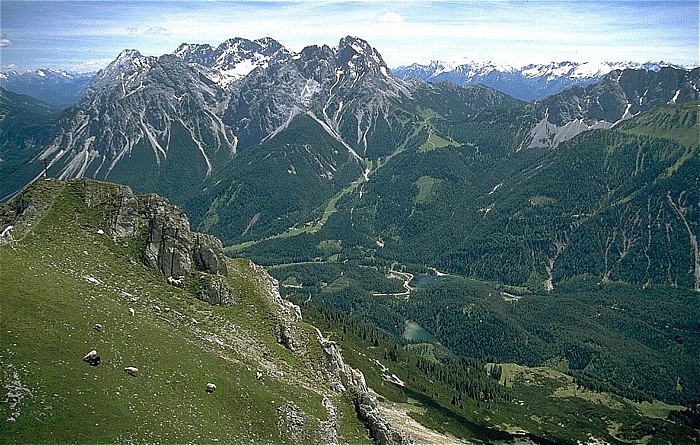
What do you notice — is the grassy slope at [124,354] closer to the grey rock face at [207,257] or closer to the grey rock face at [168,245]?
the grey rock face at [168,245]

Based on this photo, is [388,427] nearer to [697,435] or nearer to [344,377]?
[344,377]

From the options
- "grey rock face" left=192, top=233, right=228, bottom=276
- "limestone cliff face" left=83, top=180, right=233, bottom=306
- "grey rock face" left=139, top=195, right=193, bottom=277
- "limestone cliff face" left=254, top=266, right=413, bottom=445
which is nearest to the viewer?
"limestone cliff face" left=254, top=266, right=413, bottom=445

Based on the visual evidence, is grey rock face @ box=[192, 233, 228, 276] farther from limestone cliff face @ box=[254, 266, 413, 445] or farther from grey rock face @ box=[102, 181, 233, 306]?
limestone cliff face @ box=[254, 266, 413, 445]

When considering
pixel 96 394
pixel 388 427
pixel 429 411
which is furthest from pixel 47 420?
pixel 429 411

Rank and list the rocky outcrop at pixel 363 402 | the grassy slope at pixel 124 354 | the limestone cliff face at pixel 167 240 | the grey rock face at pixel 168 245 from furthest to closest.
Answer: the grey rock face at pixel 168 245
the limestone cliff face at pixel 167 240
the rocky outcrop at pixel 363 402
the grassy slope at pixel 124 354

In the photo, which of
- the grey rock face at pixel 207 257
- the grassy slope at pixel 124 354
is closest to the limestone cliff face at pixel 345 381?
the grassy slope at pixel 124 354

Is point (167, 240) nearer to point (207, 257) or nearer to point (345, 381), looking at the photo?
point (207, 257)

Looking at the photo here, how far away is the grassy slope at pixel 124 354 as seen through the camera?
187 feet

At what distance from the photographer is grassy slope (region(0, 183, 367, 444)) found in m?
57.1

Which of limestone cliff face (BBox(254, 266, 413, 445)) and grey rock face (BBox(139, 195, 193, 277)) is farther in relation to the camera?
grey rock face (BBox(139, 195, 193, 277))

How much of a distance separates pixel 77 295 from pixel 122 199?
2881 centimetres

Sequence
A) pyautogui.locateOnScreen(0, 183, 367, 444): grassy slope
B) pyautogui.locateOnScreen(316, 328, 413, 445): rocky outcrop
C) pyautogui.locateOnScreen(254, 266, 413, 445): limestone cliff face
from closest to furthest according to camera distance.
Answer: pyautogui.locateOnScreen(0, 183, 367, 444): grassy slope → pyautogui.locateOnScreen(316, 328, 413, 445): rocky outcrop → pyautogui.locateOnScreen(254, 266, 413, 445): limestone cliff face

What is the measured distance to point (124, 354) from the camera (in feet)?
220

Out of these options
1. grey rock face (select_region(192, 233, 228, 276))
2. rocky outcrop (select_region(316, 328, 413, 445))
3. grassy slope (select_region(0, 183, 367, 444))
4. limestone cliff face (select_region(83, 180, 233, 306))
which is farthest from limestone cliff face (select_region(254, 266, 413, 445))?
grey rock face (select_region(192, 233, 228, 276))
